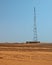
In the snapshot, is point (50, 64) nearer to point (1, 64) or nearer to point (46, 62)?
point (46, 62)

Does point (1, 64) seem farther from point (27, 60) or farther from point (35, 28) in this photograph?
point (35, 28)

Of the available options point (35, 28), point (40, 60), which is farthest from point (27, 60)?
point (35, 28)

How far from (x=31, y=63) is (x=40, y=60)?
512 mm

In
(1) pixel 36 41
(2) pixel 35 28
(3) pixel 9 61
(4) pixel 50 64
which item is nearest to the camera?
(4) pixel 50 64

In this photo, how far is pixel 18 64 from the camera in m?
6.25

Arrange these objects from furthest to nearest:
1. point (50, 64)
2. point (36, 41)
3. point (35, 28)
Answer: point (36, 41) → point (35, 28) → point (50, 64)

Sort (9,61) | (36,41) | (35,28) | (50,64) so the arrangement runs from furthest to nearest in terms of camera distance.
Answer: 1. (36,41)
2. (35,28)
3. (9,61)
4. (50,64)

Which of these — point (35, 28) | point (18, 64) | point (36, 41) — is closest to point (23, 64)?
point (18, 64)

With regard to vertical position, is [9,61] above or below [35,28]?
below

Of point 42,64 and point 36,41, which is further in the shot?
point 36,41

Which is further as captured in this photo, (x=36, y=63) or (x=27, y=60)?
(x=27, y=60)

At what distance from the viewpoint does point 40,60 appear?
668 cm

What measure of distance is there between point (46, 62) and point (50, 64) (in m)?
0.34

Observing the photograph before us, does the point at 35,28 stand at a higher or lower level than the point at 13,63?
higher
